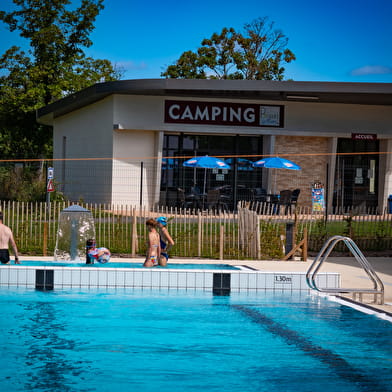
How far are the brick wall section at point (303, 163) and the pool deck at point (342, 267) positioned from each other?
10.2m

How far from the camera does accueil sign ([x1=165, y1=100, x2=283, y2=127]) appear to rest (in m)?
23.2

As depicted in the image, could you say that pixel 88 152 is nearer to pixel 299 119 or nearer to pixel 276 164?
pixel 276 164

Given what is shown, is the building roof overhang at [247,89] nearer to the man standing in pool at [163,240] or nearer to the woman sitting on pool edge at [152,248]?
the man standing in pool at [163,240]

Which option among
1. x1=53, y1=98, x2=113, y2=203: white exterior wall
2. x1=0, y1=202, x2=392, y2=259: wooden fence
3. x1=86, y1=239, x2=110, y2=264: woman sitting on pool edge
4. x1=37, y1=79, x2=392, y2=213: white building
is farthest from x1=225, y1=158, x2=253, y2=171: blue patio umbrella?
x1=86, y1=239, x2=110, y2=264: woman sitting on pool edge

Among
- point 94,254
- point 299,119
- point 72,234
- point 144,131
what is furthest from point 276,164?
point 94,254

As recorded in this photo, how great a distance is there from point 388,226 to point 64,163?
47.3ft

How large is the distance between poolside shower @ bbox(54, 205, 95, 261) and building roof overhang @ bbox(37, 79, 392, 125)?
952cm

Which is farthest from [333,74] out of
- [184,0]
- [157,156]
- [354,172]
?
[157,156]

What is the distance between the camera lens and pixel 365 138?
24688 mm

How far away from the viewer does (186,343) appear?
7559 millimetres

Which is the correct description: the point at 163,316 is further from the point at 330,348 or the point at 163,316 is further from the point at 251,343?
the point at 330,348

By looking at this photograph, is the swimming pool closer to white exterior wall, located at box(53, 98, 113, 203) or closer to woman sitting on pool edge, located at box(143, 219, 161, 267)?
woman sitting on pool edge, located at box(143, 219, 161, 267)

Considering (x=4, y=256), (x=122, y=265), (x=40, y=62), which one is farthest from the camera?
(x=40, y=62)

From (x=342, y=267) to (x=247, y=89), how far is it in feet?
34.6
